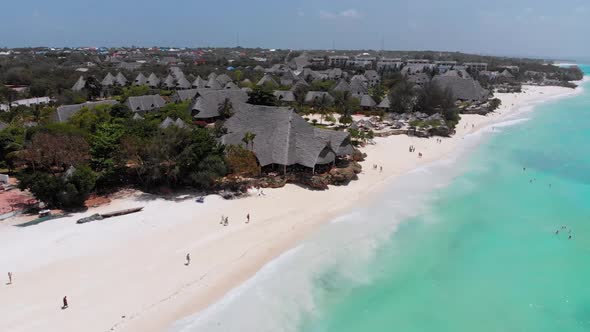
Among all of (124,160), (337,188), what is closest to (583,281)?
(337,188)

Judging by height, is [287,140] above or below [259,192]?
above

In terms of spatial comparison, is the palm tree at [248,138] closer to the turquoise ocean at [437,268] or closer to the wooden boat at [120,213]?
the wooden boat at [120,213]

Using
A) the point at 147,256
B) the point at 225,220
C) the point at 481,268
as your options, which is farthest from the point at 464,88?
the point at 147,256

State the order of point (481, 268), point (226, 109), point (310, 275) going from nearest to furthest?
point (310, 275), point (481, 268), point (226, 109)

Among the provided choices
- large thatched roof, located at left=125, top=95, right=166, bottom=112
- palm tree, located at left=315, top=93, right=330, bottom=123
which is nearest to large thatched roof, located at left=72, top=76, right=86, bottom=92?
large thatched roof, located at left=125, top=95, right=166, bottom=112

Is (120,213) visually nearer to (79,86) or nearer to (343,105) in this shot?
(343,105)

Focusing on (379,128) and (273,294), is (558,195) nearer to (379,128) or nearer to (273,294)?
(379,128)

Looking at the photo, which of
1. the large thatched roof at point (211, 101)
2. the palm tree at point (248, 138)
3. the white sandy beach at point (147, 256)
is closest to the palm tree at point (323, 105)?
the large thatched roof at point (211, 101)
